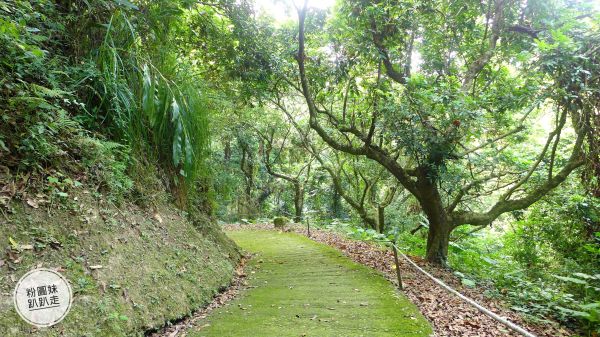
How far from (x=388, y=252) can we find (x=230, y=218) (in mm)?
11532

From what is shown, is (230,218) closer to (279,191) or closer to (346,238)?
(279,191)

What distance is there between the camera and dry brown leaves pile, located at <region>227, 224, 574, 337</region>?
4.12 metres

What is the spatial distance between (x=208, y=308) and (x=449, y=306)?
342 centimetres

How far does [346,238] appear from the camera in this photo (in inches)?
431

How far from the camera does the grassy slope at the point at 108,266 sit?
2.81 meters

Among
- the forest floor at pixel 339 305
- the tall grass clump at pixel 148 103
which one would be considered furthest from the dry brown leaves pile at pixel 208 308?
the tall grass clump at pixel 148 103

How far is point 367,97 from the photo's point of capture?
24.8 feet

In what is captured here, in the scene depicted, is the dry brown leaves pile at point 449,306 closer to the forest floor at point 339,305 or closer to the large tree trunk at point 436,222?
the forest floor at point 339,305

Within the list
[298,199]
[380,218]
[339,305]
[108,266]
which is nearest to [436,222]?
[339,305]

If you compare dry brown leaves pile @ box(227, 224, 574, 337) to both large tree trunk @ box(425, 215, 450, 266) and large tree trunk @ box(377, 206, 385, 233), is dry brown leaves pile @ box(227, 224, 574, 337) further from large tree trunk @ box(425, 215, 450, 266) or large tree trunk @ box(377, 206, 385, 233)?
large tree trunk @ box(377, 206, 385, 233)

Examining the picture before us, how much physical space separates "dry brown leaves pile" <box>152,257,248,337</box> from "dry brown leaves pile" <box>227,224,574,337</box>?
267 cm

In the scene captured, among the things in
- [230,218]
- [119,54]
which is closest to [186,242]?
[119,54]

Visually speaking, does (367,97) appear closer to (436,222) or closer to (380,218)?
(436,222)

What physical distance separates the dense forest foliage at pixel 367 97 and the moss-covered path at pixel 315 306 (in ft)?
6.46
